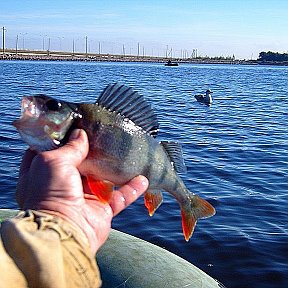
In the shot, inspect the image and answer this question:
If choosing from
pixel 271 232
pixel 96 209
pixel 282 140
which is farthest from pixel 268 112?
pixel 96 209

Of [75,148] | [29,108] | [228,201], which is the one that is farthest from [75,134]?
[228,201]

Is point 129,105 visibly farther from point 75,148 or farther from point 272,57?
point 272,57

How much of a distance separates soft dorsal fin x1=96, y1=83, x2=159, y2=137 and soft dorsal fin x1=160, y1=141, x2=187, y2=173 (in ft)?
0.70

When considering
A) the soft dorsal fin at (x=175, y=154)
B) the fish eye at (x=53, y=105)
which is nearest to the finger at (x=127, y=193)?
the soft dorsal fin at (x=175, y=154)

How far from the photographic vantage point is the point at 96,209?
9.12 ft

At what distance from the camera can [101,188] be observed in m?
2.95

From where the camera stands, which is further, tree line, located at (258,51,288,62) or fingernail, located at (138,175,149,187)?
tree line, located at (258,51,288,62)

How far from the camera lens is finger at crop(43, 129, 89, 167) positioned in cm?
262

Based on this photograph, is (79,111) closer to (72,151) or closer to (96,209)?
(72,151)

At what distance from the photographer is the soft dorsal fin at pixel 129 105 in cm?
319

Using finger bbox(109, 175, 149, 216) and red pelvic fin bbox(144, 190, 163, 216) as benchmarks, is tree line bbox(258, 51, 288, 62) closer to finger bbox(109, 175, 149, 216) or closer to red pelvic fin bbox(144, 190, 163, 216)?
red pelvic fin bbox(144, 190, 163, 216)

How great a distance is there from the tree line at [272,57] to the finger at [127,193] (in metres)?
181

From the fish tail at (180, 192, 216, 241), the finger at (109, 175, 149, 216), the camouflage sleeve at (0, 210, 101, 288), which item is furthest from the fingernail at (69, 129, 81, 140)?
the fish tail at (180, 192, 216, 241)

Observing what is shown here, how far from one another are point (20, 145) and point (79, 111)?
35.1 ft
